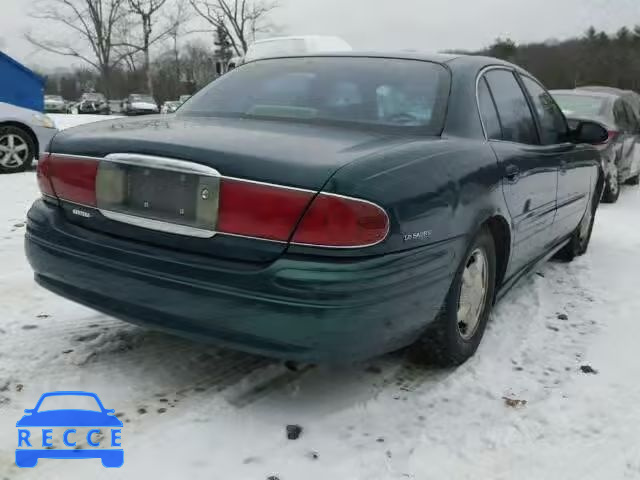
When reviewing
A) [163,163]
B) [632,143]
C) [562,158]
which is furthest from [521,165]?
[632,143]

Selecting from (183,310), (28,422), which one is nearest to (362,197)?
(183,310)

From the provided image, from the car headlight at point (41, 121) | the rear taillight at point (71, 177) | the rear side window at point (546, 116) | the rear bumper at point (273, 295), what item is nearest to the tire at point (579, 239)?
the rear side window at point (546, 116)

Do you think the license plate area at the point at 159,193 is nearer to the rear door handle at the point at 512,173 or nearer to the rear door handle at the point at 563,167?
the rear door handle at the point at 512,173

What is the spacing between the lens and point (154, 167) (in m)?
2.25

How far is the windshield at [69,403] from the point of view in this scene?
2346 millimetres

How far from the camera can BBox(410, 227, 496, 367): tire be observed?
8.59 ft

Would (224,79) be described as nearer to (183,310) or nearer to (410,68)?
(410,68)

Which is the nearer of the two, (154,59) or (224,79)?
(224,79)

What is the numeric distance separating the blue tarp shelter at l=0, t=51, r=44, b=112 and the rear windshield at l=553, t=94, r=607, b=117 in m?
9.26

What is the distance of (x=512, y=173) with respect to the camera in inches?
120

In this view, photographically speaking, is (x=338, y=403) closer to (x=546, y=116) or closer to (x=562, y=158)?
(x=562, y=158)

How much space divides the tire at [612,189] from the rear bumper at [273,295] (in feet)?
21.6

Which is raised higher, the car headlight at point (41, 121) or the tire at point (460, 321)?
the car headlight at point (41, 121)

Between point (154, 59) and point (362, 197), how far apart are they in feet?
155
